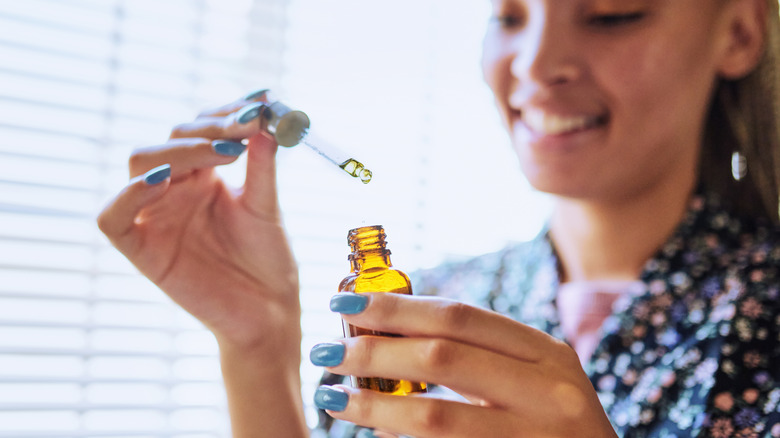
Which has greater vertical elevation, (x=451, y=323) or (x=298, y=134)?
(x=298, y=134)

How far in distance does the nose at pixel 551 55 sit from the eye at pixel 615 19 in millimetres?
41

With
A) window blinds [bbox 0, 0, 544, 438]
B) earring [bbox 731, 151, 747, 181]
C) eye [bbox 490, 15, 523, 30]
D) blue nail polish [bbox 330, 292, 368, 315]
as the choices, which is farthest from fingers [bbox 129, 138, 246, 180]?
earring [bbox 731, 151, 747, 181]

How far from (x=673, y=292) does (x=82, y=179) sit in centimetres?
100

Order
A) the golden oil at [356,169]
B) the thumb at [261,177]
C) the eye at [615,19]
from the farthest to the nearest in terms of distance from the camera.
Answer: the eye at [615,19] < the thumb at [261,177] < the golden oil at [356,169]

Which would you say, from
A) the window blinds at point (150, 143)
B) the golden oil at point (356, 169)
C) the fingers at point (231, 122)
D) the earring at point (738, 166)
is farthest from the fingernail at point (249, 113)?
the earring at point (738, 166)

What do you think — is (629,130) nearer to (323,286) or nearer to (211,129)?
(211,129)

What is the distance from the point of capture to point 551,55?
3.11 ft

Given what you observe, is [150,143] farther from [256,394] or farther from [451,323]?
[451,323]

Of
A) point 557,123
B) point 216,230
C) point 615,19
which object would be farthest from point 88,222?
point 615,19

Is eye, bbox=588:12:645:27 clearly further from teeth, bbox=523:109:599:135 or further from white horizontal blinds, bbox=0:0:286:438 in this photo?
white horizontal blinds, bbox=0:0:286:438

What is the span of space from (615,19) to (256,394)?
0.71m

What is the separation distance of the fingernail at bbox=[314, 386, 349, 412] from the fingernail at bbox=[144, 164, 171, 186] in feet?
0.98

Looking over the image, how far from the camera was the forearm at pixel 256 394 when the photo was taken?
0.80 meters

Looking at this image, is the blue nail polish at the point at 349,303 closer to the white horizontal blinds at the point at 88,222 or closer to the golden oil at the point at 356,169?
the golden oil at the point at 356,169
